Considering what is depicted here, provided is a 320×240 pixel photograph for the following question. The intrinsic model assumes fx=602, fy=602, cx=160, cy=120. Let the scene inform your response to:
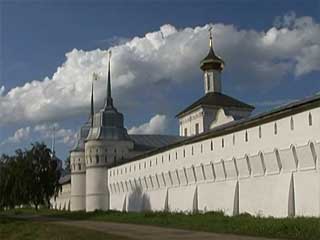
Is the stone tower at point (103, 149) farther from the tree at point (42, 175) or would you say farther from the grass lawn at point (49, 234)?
the grass lawn at point (49, 234)

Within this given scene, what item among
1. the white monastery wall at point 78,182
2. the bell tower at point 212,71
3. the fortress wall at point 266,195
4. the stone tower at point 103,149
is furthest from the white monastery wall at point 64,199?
the fortress wall at point 266,195

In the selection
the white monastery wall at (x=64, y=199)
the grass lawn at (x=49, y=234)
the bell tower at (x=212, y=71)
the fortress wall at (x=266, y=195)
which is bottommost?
the grass lawn at (x=49, y=234)

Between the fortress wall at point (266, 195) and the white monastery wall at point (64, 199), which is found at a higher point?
the white monastery wall at point (64, 199)

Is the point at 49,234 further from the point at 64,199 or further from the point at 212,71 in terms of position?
the point at 64,199

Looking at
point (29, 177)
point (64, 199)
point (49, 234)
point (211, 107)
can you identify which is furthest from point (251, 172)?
point (64, 199)

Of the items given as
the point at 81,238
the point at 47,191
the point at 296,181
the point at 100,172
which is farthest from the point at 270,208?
the point at 47,191

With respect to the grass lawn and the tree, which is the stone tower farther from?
the grass lawn

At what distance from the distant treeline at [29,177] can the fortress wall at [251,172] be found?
25560mm

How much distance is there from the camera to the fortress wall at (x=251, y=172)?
26.3m

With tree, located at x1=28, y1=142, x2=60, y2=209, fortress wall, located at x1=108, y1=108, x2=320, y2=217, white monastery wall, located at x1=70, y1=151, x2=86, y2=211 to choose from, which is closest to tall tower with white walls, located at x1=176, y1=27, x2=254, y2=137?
white monastery wall, located at x1=70, y1=151, x2=86, y2=211

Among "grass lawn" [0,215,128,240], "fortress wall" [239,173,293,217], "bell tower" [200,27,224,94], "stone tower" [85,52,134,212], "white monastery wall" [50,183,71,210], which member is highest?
"bell tower" [200,27,224,94]

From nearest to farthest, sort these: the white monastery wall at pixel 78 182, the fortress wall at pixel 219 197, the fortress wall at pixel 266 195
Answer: the fortress wall at pixel 266 195 → the fortress wall at pixel 219 197 → the white monastery wall at pixel 78 182

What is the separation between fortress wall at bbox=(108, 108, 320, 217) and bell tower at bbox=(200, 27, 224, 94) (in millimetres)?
25142

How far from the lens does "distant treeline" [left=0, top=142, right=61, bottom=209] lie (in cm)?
6700
